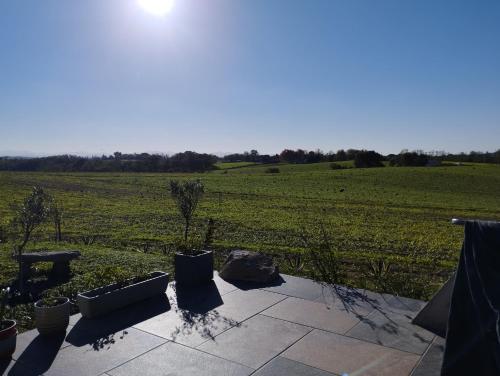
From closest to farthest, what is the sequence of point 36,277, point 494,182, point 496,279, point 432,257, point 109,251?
point 496,279 < point 36,277 < point 109,251 < point 432,257 < point 494,182

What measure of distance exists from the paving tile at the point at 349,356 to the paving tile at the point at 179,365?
2.51 feet

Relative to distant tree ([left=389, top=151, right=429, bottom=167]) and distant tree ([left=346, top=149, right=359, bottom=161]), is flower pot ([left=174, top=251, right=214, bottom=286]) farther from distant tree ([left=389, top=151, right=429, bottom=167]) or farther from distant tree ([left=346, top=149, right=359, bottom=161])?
distant tree ([left=346, top=149, right=359, bottom=161])

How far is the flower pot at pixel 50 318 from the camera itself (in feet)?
18.7

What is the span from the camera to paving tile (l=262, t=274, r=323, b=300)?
24.8ft

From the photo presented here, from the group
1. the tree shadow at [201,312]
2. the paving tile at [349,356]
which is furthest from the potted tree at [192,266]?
the paving tile at [349,356]

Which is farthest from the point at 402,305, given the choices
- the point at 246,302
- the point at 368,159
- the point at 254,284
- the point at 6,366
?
the point at 368,159

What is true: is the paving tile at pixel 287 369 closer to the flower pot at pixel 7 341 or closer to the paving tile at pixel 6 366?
the paving tile at pixel 6 366

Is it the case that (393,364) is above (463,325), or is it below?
below

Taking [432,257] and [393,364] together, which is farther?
[432,257]

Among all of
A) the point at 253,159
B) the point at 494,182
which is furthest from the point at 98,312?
the point at 253,159

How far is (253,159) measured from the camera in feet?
382

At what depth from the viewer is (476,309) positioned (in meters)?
4.35

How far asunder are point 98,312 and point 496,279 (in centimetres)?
522

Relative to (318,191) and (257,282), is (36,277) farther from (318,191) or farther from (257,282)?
(318,191)
